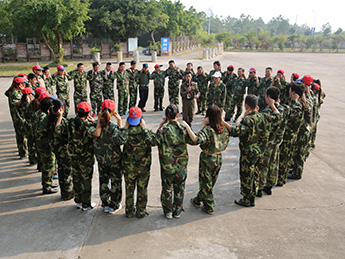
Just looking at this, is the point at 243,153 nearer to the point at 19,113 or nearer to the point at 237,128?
the point at 237,128

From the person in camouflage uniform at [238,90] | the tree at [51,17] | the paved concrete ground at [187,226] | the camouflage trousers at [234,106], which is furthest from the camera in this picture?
the tree at [51,17]

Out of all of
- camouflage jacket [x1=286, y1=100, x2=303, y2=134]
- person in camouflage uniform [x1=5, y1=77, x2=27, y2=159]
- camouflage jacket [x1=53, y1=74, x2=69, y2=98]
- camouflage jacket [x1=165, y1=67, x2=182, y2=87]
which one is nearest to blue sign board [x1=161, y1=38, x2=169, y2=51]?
camouflage jacket [x1=165, y1=67, x2=182, y2=87]

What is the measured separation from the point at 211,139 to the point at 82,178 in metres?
2.07

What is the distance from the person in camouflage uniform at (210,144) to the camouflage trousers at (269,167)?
3.13ft

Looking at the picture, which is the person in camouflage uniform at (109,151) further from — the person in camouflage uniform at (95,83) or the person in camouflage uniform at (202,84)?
the person in camouflage uniform at (202,84)

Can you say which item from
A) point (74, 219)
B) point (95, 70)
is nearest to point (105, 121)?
point (74, 219)

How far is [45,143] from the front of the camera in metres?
4.82

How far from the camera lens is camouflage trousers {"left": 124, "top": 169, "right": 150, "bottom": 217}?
4118 millimetres

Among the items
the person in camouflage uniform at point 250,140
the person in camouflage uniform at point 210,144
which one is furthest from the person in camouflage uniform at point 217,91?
the person in camouflage uniform at point 210,144

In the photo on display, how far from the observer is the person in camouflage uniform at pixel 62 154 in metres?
4.49

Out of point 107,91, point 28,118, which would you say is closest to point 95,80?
point 107,91

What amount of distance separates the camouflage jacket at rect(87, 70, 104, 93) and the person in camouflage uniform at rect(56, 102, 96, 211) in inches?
197

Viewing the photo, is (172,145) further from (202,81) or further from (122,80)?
(202,81)

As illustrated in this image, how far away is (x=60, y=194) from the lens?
510 cm
